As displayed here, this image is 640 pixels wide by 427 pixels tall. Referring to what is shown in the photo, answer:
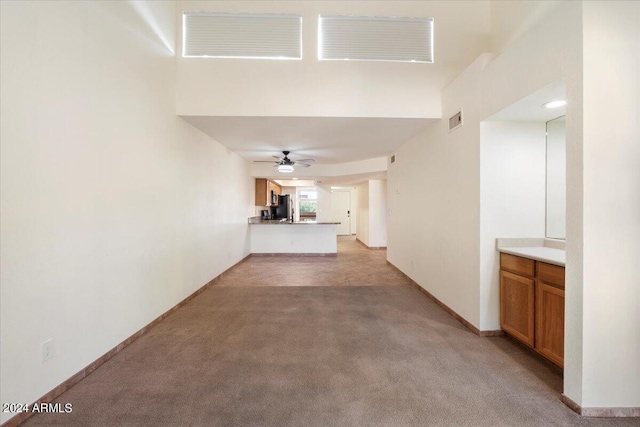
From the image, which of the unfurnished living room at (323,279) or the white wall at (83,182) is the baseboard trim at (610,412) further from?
the white wall at (83,182)

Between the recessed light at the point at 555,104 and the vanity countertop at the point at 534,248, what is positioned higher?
the recessed light at the point at 555,104

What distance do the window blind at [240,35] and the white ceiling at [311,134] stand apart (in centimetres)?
77

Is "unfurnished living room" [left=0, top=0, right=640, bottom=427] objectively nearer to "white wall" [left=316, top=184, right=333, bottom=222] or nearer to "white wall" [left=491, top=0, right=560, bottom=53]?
"white wall" [left=491, top=0, right=560, bottom=53]

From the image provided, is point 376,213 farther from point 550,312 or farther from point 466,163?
point 550,312

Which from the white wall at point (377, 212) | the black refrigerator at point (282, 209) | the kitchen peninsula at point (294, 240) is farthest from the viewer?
the black refrigerator at point (282, 209)

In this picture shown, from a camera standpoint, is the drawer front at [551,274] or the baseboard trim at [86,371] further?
the drawer front at [551,274]

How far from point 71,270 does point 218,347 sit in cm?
127

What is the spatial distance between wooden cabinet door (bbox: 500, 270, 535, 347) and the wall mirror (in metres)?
0.65

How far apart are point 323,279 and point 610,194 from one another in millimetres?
3912

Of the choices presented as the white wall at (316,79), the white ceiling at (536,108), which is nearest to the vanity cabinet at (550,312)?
the white ceiling at (536,108)

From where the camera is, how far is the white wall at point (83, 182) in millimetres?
1562

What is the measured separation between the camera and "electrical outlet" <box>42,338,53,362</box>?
1706 mm

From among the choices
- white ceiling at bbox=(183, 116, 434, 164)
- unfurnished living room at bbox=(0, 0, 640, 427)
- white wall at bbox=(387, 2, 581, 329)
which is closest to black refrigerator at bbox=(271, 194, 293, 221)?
white ceiling at bbox=(183, 116, 434, 164)

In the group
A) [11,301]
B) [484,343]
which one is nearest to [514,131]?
[484,343]
